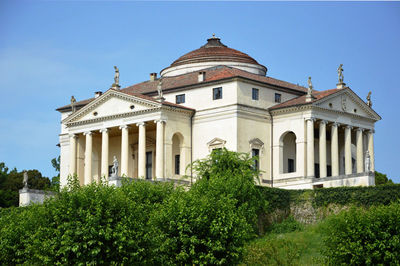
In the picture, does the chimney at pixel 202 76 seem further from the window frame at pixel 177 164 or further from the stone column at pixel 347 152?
the stone column at pixel 347 152

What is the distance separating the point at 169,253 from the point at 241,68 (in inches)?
1548

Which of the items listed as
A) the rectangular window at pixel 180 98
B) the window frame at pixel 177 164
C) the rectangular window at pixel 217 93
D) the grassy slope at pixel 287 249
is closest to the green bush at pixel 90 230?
the grassy slope at pixel 287 249

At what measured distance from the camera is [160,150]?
78.2m

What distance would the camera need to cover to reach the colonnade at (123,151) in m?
78.2

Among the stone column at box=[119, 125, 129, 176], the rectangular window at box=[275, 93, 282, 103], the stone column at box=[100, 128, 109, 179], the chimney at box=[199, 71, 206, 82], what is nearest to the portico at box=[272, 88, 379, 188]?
the rectangular window at box=[275, 93, 282, 103]

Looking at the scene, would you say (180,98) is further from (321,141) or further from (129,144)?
(321,141)

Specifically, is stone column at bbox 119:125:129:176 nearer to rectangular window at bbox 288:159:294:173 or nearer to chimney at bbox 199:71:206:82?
chimney at bbox 199:71:206:82

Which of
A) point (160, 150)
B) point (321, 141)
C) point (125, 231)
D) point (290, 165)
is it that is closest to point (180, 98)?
point (160, 150)

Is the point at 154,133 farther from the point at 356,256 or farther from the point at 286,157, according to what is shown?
the point at 356,256

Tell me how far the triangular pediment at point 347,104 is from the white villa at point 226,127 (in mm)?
91

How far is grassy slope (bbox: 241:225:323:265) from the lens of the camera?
55.9 meters

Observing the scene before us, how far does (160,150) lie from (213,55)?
14520mm

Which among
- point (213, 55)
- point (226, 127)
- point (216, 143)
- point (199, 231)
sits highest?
point (213, 55)

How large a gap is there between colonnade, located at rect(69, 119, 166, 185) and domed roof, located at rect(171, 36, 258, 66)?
11.1 m
